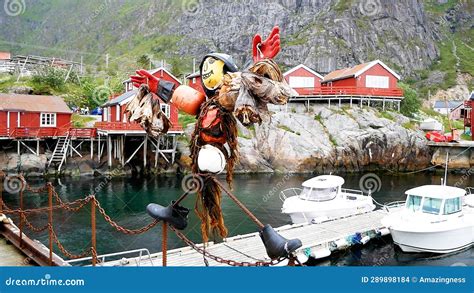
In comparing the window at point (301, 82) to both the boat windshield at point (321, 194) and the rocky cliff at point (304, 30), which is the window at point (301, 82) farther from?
the rocky cliff at point (304, 30)

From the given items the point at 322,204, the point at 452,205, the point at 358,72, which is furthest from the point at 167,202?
the point at 358,72

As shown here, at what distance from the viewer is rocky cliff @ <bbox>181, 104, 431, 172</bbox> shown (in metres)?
37.0

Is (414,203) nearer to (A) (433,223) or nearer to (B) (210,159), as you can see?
(A) (433,223)

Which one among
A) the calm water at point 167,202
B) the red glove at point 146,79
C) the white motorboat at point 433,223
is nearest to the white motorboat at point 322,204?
the calm water at point 167,202

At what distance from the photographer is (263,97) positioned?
3.53 metres

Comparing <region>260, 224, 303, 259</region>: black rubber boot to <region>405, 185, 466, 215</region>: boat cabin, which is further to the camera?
<region>405, 185, 466, 215</region>: boat cabin

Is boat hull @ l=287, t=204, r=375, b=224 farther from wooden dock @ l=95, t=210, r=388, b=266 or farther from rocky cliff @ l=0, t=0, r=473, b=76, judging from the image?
rocky cliff @ l=0, t=0, r=473, b=76

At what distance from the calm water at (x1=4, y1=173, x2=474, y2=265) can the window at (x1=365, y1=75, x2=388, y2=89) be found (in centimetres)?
1136

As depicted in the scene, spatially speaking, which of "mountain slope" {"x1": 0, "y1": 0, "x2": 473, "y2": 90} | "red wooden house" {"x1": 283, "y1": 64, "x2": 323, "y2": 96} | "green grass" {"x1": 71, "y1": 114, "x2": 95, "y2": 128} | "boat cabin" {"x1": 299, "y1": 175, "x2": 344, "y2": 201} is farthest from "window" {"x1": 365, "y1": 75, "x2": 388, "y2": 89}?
"mountain slope" {"x1": 0, "y1": 0, "x2": 473, "y2": 90}

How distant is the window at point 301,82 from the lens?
46906 millimetres

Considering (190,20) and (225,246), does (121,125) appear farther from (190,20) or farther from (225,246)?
(190,20)

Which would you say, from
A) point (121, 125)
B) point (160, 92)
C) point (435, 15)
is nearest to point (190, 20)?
point (435, 15)

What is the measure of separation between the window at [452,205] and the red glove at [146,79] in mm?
15525

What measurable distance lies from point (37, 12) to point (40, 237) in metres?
166
